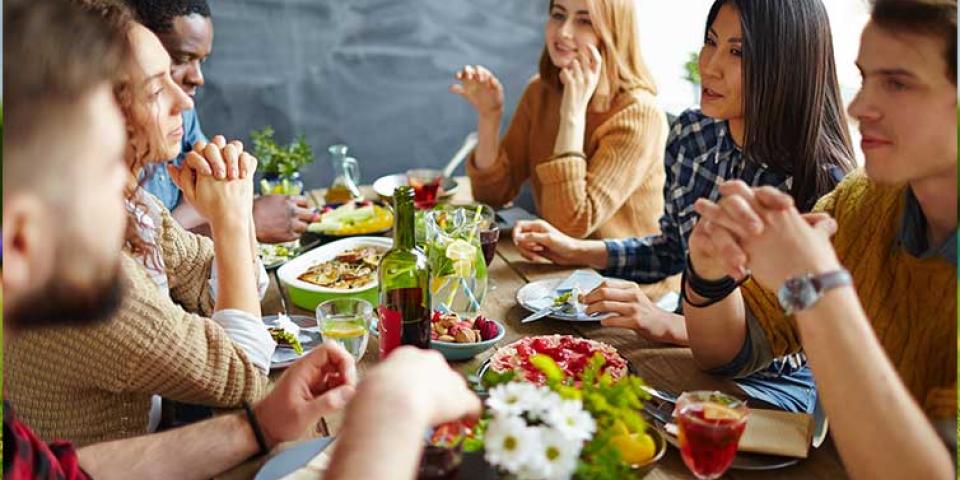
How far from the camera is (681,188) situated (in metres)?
2.11

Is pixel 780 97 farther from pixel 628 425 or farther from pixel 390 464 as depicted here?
pixel 390 464

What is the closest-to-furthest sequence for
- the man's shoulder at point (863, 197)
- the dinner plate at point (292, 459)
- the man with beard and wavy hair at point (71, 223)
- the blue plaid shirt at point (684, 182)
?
1. the man with beard and wavy hair at point (71, 223)
2. the dinner plate at point (292, 459)
3. the man's shoulder at point (863, 197)
4. the blue plaid shirt at point (684, 182)

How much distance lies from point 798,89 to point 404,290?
34.1 inches

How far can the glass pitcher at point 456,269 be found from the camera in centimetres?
163

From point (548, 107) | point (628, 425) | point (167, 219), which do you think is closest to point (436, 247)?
point (167, 219)

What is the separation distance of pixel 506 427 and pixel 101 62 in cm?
54

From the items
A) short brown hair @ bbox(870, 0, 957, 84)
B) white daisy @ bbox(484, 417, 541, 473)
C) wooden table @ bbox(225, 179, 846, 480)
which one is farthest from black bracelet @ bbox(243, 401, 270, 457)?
short brown hair @ bbox(870, 0, 957, 84)

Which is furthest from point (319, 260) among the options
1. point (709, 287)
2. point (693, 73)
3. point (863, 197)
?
point (693, 73)

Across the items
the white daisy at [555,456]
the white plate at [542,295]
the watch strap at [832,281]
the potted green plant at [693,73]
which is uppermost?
the potted green plant at [693,73]

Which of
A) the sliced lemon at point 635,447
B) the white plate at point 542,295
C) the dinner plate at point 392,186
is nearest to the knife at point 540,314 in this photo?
the white plate at point 542,295

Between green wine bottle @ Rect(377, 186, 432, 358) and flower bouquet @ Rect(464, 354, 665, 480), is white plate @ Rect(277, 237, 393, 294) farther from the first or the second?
flower bouquet @ Rect(464, 354, 665, 480)

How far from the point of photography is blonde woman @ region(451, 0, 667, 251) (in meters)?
2.40

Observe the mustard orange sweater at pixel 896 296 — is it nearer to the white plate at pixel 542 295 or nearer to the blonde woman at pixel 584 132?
the white plate at pixel 542 295

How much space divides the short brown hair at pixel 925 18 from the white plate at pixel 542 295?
0.68m
